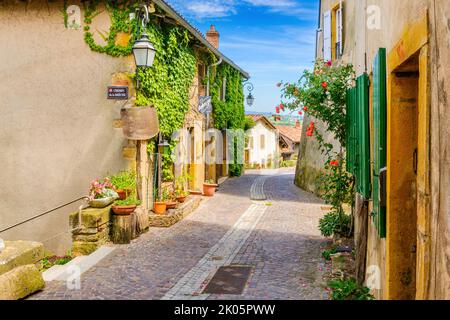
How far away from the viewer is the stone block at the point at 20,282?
544cm

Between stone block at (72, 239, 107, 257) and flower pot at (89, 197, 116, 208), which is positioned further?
flower pot at (89, 197, 116, 208)

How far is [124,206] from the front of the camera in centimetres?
912

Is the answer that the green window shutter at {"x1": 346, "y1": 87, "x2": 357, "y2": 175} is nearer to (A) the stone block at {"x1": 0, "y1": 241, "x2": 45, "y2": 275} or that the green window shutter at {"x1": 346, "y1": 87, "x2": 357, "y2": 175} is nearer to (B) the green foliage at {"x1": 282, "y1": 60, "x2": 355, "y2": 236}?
(B) the green foliage at {"x1": 282, "y1": 60, "x2": 355, "y2": 236}

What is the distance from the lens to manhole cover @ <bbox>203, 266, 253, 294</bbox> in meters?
6.30

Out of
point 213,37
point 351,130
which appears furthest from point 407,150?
point 213,37

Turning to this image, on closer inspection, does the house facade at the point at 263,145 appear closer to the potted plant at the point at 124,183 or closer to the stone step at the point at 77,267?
the potted plant at the point at 124,183

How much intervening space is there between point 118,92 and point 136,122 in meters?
0.86

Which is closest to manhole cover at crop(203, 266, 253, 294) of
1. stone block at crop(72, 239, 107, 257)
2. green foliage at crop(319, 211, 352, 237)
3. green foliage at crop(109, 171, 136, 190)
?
green foliage at crop(319, 211, 352, 237)

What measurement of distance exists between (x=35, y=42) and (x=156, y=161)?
3.92m

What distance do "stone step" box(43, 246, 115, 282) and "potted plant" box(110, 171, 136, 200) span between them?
1502 mm

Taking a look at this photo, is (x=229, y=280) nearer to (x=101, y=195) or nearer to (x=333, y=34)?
(x=101, y=195)

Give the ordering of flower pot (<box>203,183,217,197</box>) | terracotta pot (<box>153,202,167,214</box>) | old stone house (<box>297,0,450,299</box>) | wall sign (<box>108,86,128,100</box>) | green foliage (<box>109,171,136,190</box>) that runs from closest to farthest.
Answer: old stone house (<box>297,0,450,299</box>) < green foliage (<box>109,171,136,190</box>) < wall sign (<box>108,86,128,100</box>) < terracotta pot (<box>153,202,167,214</box>) < flower pot (<box>203,183,217,197</box>)

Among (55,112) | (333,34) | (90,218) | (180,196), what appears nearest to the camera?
(90,218)

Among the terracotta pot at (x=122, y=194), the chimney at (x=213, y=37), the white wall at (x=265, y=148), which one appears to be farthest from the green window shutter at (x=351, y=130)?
the white wall at (x=265, y=148)
